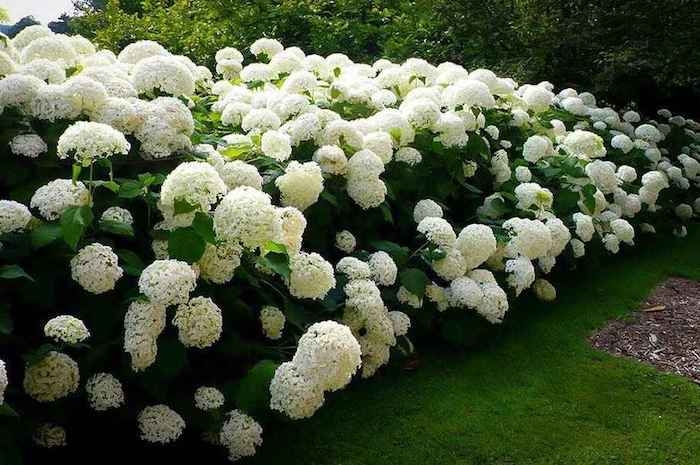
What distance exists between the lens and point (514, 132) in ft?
19.1

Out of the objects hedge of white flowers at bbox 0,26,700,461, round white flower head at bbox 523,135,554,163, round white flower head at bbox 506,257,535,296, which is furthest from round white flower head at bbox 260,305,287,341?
round white flower head at bbox 523,135,554,163

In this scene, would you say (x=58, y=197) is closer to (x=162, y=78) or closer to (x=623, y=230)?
(x=162, y=78)

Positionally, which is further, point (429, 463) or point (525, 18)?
point (525, 18)

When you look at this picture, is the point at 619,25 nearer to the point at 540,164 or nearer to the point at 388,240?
the point at 540,164

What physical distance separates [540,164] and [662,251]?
1487 mm

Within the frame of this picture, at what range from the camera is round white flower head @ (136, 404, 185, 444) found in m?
2.74

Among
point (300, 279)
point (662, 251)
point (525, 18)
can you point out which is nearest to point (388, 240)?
point (300, 279)

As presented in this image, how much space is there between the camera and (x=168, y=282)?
8.64 feet

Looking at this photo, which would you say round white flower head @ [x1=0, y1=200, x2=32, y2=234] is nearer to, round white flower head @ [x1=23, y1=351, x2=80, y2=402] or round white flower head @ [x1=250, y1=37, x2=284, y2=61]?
round white flower head @ [x1=23, y1=351, x2=80, y2=402]

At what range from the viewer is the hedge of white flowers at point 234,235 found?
2676mm

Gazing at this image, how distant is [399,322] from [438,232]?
1.87 ft

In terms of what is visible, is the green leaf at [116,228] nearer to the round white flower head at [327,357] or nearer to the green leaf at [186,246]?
the green leaf at [186,246]

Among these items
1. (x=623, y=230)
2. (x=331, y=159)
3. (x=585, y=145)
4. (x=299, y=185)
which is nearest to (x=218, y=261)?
(x=299, y=185)

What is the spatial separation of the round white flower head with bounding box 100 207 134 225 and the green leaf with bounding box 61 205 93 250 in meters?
0.13
